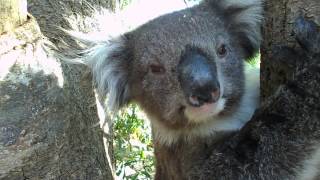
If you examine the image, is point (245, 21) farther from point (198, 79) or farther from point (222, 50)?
point (198, 79)

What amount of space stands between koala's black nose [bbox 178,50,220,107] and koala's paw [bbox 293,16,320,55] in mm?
550

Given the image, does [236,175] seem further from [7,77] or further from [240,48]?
[7,77]

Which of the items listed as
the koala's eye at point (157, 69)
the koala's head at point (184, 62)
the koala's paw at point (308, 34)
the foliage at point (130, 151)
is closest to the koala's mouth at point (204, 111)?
the koala's head at point (184, 62)

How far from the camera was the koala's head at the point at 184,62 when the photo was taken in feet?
12.0

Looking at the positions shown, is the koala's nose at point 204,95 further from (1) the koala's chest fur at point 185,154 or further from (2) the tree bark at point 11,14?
(2) the tree bark at point 11,14

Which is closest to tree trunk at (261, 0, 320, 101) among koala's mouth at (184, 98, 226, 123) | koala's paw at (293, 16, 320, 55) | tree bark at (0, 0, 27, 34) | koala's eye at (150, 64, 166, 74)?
koala's paw at (293, 16, 320, 55)

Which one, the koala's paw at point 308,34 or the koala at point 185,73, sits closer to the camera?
the koala's paw at point 308,34

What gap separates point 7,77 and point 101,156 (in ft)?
4.42

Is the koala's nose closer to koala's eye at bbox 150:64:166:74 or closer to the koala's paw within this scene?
koala's eye at bbox 150:64:166:74

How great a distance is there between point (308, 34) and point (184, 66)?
781mm

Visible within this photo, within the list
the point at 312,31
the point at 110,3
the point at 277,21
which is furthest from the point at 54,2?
the point at 312,31

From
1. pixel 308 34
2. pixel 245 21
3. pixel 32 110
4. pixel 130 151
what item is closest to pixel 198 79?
pixel 308 34

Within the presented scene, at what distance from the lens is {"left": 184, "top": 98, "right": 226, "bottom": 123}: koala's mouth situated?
360 centimetres

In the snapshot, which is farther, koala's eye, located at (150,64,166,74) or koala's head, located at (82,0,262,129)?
koala's eye, located at (150,64,166,74)
